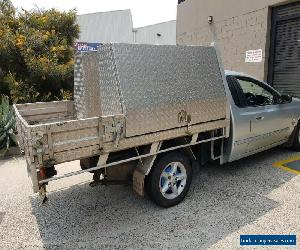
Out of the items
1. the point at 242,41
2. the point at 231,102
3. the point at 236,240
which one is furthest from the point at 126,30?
the point at 236,240

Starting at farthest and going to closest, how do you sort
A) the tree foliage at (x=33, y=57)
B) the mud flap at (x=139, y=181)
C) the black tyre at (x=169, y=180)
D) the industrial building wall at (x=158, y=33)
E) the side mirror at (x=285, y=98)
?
the industrial building wall at (x=158, y=33), the tree foliage at (x=33, y=57), the side mirror at (x=285, y=98), the black tyre at (x=169, y=180), the mud flap at (x=139, y=181)

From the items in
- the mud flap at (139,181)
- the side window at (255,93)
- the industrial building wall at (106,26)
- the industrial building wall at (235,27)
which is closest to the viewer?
the mud flap at (139,181)

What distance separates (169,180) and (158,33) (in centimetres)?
2433

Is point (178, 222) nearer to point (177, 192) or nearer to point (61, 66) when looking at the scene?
point (177, 192)

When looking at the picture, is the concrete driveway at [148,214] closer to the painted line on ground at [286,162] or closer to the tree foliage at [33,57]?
the painted line on ground at [286,162]

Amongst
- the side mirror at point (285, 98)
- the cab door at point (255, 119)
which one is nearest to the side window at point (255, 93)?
the cab door at point (255, 119)

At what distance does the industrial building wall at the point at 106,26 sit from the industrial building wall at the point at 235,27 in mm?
14373

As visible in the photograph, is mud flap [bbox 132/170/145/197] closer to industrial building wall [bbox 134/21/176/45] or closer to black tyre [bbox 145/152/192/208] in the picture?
black tyre [bbox 145/152/192/208]

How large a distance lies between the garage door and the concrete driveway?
577 cm

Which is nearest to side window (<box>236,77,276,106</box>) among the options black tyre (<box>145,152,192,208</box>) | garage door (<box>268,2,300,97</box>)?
black tyre (<box>145,152,192,208</box>)

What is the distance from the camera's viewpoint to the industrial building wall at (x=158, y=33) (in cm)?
2600

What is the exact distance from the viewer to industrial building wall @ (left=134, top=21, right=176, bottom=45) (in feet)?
85.3

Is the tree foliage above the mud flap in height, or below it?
above

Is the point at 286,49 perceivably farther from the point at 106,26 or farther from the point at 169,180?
the point at 106,26
